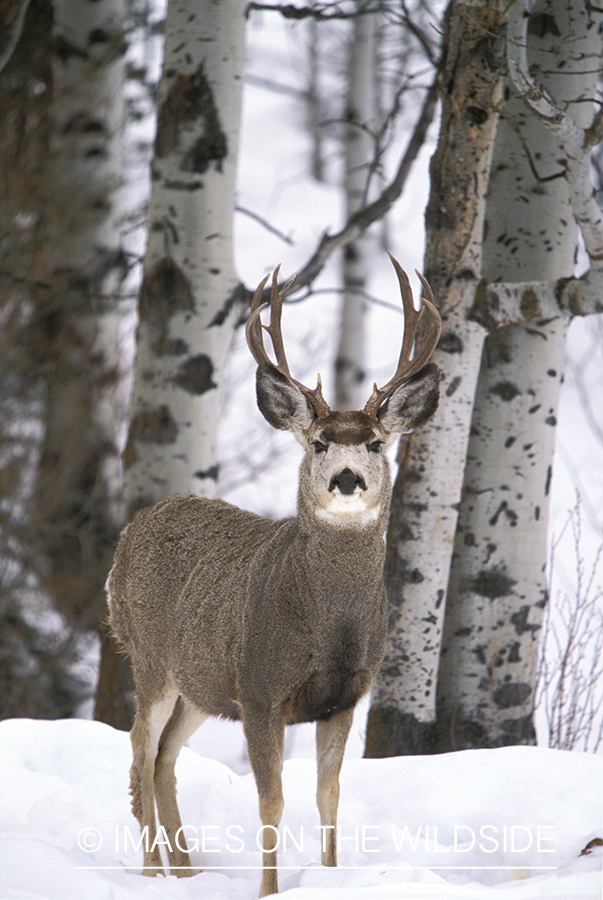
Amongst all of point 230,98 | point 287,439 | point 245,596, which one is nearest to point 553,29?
point 230,98

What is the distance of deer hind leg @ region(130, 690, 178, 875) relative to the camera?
11.1 ft

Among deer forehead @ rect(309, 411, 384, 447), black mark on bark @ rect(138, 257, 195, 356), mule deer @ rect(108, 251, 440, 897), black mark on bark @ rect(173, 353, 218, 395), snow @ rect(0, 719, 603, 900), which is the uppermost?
black mark on bark @ rect(138, 257, 195, 356)


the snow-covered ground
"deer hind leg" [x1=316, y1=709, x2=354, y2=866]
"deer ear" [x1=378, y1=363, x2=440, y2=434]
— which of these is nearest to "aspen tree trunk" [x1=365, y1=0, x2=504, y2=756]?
the snow-covered ground

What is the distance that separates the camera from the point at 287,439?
36.8 feet

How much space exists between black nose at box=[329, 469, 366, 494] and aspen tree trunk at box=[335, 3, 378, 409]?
705 centimetres

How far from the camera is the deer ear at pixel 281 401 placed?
2963 mm

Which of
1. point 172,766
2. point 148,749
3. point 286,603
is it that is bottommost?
point 172,766

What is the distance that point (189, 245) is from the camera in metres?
4.48

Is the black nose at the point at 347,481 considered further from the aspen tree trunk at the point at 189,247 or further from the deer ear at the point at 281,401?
the aspen tree trunk at the point at 189,247

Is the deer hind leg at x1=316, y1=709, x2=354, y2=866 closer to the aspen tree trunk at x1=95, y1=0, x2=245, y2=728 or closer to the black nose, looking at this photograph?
the black nose

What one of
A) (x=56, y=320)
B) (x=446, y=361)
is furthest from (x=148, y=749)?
(x=56, y=320)

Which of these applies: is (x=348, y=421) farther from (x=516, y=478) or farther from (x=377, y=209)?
(x=377, y=209)

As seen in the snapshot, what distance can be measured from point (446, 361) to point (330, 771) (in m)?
A: 1.86

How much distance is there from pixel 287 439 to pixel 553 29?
7112mm
